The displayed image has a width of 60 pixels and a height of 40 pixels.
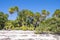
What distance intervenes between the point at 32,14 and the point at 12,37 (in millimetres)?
15915

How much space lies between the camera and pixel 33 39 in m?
12.2

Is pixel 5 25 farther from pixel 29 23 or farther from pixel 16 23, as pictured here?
pixel 29 23

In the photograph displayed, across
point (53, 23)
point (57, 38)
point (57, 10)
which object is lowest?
point (57, 38)

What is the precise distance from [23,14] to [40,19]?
357 centimetres

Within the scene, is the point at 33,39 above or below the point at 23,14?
below

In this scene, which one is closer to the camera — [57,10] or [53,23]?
[53,23]

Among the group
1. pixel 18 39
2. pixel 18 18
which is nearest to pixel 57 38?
pixel 18 39

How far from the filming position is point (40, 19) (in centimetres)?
2891

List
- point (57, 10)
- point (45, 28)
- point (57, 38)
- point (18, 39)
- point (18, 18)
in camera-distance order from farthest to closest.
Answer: point (18, 18)
point (57, 10)
point (45, 28)
point (57, 38)
point (18, 39)

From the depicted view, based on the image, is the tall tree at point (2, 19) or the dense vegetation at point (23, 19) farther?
the tall tree at point (2, 19)

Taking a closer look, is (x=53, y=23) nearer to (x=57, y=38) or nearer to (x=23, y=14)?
(x=57, y=38)

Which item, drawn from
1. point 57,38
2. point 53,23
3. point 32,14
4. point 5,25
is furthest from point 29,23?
point 57,38

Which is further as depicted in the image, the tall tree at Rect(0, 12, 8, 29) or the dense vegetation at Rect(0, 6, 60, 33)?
the tall tree at Rect(0, 12, 8, 29)

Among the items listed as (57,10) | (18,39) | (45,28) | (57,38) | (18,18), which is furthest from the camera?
(18,18)
